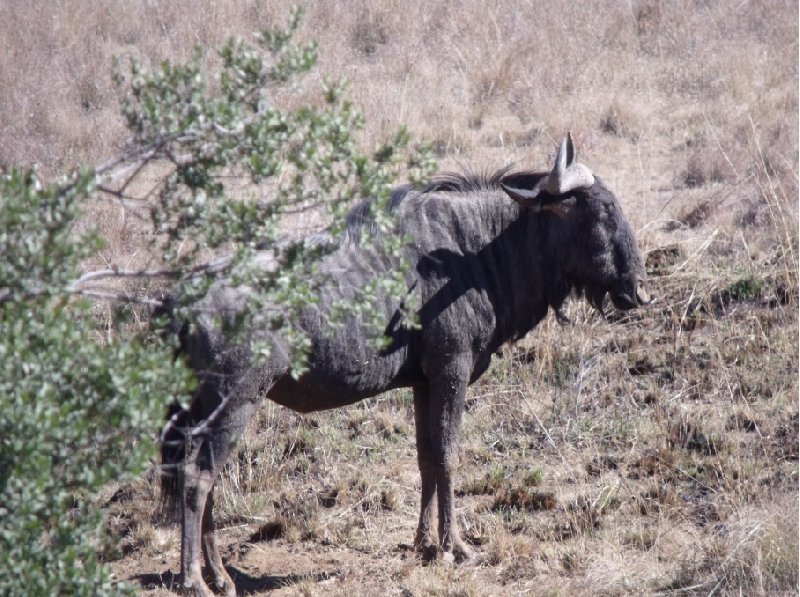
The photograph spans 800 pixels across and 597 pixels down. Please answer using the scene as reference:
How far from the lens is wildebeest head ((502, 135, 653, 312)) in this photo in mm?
6855

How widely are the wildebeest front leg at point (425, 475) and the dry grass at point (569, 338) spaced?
13 cm

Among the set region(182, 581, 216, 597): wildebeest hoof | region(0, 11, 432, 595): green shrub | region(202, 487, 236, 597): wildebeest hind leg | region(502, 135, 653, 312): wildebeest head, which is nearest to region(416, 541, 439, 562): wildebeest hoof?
region(202, 487, 236, 597): wildebeest hind leg

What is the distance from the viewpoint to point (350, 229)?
6.52 m

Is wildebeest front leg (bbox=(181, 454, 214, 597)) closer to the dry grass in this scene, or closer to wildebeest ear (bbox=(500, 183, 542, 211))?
the dry grass

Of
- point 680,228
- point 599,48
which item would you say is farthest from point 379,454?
point 599,48

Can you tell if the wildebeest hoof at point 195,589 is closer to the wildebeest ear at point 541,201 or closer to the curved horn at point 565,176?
the wildebeest ear at point 541,201

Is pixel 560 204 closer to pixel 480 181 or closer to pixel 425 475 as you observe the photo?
pixel 480 181

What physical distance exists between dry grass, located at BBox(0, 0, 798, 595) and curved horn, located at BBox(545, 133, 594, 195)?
224cm

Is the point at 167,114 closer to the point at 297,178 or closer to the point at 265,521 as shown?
the point at 297,178

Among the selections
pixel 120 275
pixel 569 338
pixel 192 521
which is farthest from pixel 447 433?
pixel 120 275

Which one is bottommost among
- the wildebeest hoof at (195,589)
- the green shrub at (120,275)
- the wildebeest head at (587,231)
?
the wildebeest hoof at (195,589)

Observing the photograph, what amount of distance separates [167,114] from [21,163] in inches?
338

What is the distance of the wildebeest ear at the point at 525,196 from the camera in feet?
22.2

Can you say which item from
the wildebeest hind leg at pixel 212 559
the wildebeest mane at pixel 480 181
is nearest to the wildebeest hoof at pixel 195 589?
the wildebeest hind leg at pixel 212 559
